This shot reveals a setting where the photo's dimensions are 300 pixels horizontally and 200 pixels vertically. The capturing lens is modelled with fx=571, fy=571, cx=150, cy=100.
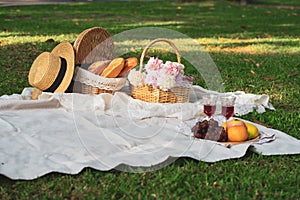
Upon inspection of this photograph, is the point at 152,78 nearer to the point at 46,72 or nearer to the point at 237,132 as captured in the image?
the point at 46,72

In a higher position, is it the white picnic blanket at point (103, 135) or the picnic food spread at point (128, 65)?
the picnic food spread at point (128, 65)

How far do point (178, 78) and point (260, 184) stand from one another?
167 cm

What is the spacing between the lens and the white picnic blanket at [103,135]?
3373 millimetres

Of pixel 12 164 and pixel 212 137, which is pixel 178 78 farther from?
pixel 12 164

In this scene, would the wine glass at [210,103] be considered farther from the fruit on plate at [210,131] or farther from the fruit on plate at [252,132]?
the fruit on plate at [252,132]

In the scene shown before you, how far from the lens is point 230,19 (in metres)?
11.7

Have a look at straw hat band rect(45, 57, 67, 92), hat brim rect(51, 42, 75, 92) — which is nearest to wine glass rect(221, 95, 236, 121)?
hat brim rect(51, 42, 75, 92)

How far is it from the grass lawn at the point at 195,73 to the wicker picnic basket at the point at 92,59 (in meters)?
0.70

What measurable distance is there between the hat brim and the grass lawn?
1.86ft

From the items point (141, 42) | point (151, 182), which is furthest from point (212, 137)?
point (141, 42)

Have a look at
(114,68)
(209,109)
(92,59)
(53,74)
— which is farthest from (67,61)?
(209,109)

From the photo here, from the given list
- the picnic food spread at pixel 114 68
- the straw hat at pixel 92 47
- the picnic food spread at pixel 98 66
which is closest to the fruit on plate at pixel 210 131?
the picnic food spread at pixel 114 68

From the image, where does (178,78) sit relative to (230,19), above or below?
above

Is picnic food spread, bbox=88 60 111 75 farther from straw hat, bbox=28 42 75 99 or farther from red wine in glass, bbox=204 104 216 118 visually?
red wine in glass, bbox=204 104 216 118
